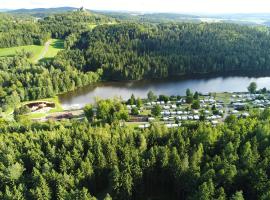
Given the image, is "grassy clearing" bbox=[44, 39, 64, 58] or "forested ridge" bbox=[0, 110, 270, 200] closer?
"forested ridge" bbox=[0, 110, 270, 200]

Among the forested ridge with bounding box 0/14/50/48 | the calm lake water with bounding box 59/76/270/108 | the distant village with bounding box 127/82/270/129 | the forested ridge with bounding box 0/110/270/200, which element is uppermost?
the forested ridge with bounding box 0/14/50/48

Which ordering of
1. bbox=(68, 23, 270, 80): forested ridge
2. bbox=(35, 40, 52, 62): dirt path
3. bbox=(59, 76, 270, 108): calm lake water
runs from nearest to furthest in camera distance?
bbox=(59, 76, 270, 108): calm lake water < bbox=(68, 23, 270, 80): forested ridge < bbox=(35, 40, 52, 62): dirt path

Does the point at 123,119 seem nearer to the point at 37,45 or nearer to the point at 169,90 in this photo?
the point at 169,90

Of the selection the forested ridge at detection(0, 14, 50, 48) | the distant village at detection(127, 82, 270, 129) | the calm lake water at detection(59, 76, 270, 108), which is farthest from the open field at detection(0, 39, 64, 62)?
the distant village at detection(127, 82, 270, 129)

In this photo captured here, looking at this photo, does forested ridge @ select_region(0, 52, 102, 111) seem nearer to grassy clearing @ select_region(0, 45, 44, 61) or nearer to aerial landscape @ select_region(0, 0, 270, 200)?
aerial landscape @ select_region(0, 0, 270, 200)

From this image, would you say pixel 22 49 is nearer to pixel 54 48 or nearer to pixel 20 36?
pixel 54 48

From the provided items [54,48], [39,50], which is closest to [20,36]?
[39,50]

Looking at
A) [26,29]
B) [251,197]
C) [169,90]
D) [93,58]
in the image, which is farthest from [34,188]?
[26,29]
